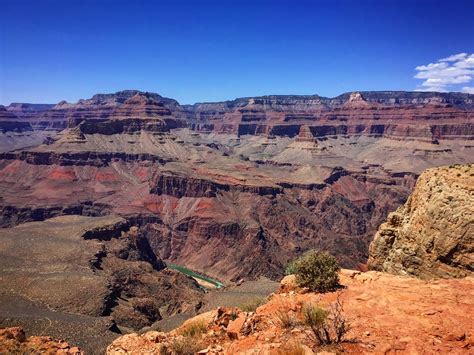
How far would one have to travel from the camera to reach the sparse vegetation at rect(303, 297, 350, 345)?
12.5 meters

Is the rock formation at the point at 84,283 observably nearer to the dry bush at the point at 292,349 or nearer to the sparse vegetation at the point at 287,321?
the sparse vegetation at the point at 287,321

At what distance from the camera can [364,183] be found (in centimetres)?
16038

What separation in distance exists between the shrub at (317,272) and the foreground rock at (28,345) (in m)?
11.4

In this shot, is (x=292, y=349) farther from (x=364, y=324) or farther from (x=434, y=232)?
(x=434, y=232)

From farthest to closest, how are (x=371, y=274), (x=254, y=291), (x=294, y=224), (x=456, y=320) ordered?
(x=294, y=224), (x=254, y=291), (x=371, y=274), (x=456, y=320)

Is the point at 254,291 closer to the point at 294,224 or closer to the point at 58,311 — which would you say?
the point at 58,311

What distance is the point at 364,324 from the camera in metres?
14.2

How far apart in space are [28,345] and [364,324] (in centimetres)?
1581

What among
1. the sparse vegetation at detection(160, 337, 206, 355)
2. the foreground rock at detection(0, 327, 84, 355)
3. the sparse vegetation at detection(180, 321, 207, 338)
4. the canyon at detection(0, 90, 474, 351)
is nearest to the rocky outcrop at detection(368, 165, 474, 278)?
the canyon at detection(0, 90, 474, 351)

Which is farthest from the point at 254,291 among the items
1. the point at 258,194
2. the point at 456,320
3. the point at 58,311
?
the point at 258,194

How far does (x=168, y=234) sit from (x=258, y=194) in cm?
3014

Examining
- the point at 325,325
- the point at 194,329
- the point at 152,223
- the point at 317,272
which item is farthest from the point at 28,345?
the point at 152,223

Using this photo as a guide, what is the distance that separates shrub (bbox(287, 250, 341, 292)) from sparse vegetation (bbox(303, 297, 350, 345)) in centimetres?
407

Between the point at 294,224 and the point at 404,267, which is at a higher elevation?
the point at 404,267
